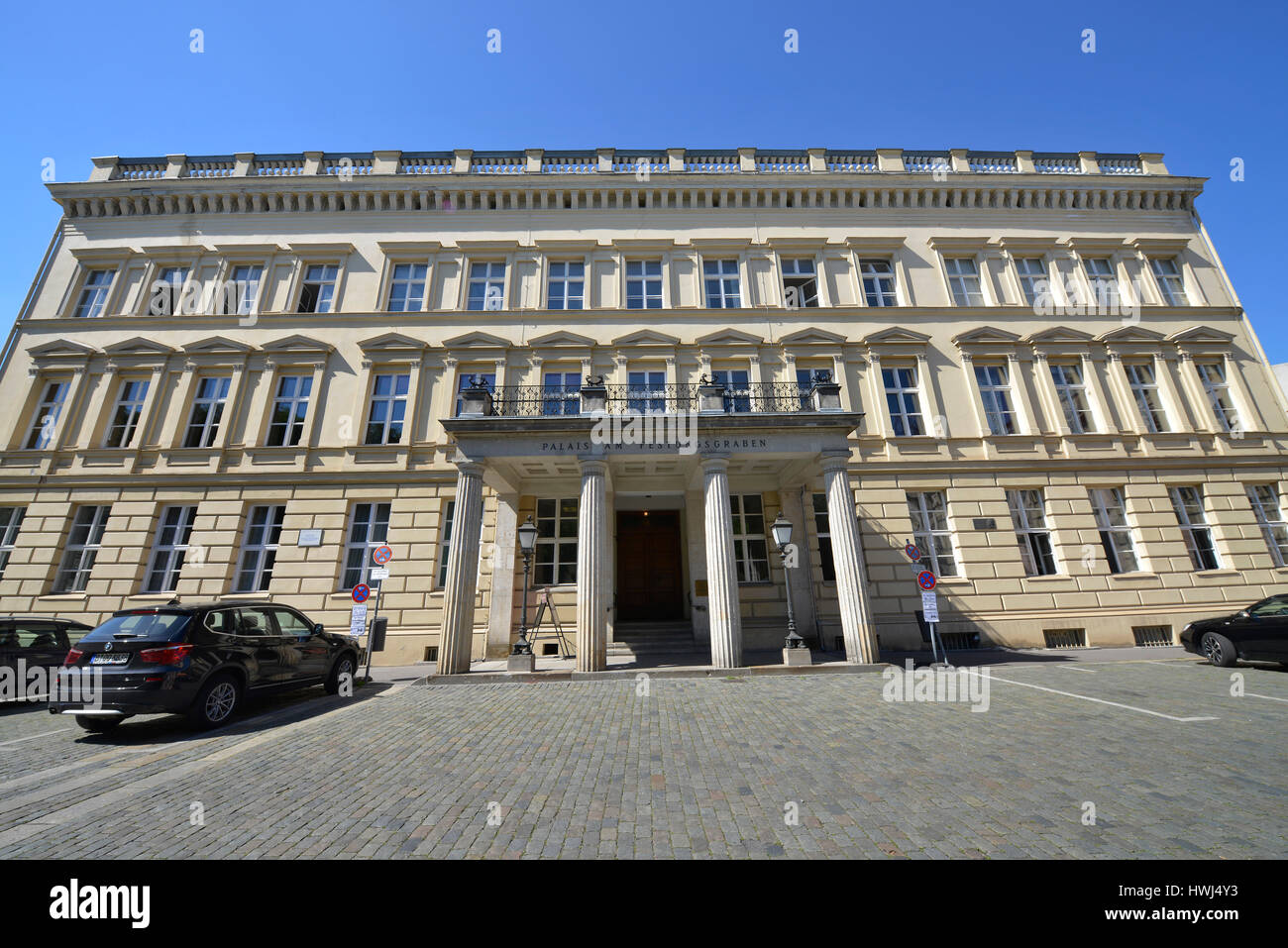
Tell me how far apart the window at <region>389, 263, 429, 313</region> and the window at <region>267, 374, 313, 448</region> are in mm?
4157

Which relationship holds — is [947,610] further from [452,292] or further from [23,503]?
[23,503]

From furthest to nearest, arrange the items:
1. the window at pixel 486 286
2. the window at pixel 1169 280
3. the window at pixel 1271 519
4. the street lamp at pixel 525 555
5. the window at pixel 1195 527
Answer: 1. the window at pixel 1169 280
2. the window at pixel 486 286
3. the window at pixel 1271 519
4. the window at pixel 1195 527
5. the street lamp at pixel 525 555

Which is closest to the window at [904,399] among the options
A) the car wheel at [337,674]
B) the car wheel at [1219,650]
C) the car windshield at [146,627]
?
A: the car wheel at [1219,650]

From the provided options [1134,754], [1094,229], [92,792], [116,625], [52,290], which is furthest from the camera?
[1094,229]

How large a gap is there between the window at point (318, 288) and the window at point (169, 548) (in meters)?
8.18

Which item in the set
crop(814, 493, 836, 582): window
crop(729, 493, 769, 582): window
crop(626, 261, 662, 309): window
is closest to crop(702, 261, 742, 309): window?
crop(626, 261, 662, 309): window

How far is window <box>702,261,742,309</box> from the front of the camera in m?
17.6

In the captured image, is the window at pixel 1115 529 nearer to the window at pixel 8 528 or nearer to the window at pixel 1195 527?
the window at pixel 1195 527

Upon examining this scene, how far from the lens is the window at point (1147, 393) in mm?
16859

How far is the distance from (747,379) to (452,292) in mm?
11521

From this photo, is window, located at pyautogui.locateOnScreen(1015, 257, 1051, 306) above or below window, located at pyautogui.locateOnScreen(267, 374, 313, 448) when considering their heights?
above

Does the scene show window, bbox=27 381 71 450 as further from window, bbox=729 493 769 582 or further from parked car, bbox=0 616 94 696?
window, bbox=729 493 769 582
